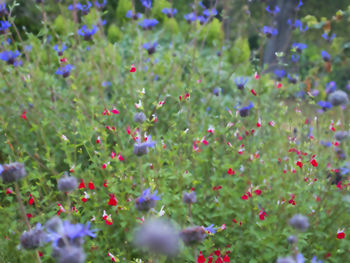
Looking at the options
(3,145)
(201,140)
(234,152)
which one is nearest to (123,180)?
(201,140)

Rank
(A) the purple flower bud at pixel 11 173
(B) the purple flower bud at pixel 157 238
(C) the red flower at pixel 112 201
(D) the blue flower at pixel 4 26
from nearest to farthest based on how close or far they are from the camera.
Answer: (B) the purple flower bud at pixel 157 238, (A) the purple flower bud at pixel 11 173, (C) the red flower at pixel 112 201, (D) the blue flower at pixel 4 26

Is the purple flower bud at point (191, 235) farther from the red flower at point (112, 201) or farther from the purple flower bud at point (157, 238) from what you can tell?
the red flower at point (112, 201)

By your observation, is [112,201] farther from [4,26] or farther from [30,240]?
[4,26]

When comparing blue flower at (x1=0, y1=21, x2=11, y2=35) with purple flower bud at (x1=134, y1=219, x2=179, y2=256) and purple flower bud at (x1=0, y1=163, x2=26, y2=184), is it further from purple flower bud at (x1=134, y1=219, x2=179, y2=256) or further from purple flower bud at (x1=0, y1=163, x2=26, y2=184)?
purple flower bud at (x1=134, y1=219, x2=179, y2=256)

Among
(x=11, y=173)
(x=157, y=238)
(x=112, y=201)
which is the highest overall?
(x=112, y=201)

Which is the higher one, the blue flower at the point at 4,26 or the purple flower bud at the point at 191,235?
the blue flower at the point at 4,26

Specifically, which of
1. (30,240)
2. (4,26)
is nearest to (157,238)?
(30,240)

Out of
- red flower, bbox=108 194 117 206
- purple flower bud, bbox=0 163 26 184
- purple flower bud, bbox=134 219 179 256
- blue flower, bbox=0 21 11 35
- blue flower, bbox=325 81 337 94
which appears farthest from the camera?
blue flower, bbox=325 81 337 94

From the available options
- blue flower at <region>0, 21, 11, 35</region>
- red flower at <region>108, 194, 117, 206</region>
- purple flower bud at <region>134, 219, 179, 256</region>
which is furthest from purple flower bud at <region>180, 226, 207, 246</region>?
blue flower at <region>0, 21, 11, 35</region>

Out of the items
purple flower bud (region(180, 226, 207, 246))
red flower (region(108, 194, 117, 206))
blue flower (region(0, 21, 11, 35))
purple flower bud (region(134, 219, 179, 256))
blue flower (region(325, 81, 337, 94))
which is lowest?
purple flower bud (region(134, 219, 179, 256))

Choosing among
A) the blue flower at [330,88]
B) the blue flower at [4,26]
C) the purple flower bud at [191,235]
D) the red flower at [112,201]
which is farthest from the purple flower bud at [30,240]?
the blue flower at [330,88]

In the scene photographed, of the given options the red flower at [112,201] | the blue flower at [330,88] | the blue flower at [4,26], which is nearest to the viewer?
the red flower at [112,201]

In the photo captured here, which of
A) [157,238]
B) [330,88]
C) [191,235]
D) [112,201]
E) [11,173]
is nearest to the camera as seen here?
[157,238]

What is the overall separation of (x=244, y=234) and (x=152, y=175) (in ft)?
1.68
